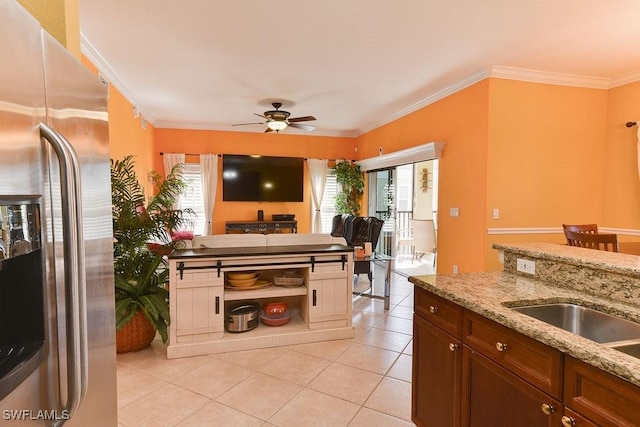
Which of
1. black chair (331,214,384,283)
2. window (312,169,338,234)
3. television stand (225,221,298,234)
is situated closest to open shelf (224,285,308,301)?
black chair (331,214,384,283)

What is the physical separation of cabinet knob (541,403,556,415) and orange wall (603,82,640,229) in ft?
13.6

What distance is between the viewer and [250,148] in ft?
23.9

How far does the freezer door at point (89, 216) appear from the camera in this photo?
2.55ft

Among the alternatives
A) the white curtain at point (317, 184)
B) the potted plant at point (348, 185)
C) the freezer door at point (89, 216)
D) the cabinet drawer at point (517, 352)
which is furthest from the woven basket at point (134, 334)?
the potted plant at point (348, 185)

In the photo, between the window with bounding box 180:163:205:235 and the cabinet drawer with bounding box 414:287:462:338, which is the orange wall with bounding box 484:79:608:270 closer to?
the cabinet drawer with bounding box 414:287:462:338

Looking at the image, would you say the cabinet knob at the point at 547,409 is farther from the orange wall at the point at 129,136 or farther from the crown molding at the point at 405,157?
the orange wall at the point at 129,136

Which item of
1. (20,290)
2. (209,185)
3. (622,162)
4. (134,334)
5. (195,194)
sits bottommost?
(134,334)

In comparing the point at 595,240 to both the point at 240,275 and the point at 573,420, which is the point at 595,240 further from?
the point at 240,275

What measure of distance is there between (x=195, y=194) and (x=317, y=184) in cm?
257

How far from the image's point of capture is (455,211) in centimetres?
446

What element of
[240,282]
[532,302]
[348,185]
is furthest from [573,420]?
[348,185]

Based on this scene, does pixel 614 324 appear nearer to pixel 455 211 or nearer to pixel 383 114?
pixel 455 211

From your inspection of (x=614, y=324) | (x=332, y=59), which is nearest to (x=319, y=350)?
(x=614, y=324)

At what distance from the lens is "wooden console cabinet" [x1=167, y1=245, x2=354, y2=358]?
2.86 meters
